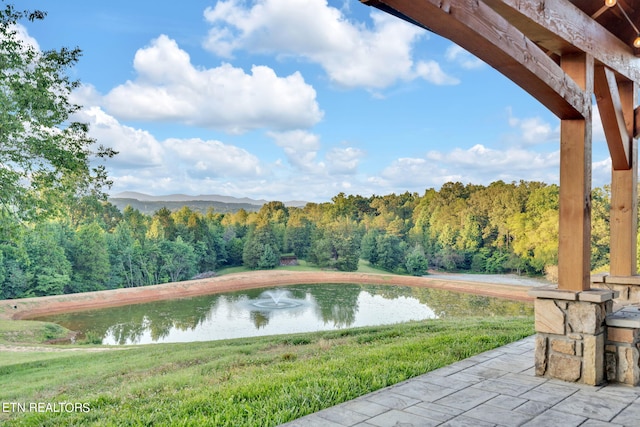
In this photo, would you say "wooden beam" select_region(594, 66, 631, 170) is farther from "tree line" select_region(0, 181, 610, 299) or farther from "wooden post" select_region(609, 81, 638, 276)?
"tree line" select_region(0, 181, 610, 299)

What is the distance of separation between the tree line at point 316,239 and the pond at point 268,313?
13.1 feet

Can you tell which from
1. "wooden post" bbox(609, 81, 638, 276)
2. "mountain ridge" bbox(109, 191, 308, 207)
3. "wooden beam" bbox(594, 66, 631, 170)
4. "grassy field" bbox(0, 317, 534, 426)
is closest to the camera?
"grassy field" bbox(0, 317, 534, 426)

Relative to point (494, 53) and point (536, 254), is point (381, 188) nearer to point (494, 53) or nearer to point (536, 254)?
point (536, 254)

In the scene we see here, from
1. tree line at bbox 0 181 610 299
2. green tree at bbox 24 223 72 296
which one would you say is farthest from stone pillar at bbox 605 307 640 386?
green tree at bbox 24 223 72 296

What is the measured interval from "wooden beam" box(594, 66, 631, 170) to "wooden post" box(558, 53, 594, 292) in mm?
783

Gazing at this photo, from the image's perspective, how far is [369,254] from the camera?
31.6 meters

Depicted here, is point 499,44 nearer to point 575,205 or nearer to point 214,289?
point 575,205

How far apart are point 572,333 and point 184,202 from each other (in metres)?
34.3

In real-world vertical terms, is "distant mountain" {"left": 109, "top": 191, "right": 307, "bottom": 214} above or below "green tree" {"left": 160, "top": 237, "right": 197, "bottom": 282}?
above

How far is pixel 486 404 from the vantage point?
105 inches

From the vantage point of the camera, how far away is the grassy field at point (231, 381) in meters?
2.67

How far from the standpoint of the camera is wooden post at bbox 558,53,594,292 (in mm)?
3133

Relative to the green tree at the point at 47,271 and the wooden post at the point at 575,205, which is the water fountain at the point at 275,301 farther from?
the wooden post at the point at 575,205

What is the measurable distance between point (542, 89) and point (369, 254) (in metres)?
29.0
